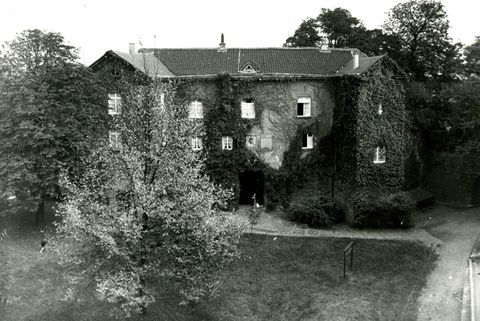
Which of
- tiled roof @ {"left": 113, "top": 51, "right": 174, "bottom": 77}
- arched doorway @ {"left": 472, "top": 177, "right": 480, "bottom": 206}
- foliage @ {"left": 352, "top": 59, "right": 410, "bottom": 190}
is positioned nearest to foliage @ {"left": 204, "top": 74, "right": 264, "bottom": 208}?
tiled roof @ {"left": 113, "top": 51, "right": 174, "bottom": 77}

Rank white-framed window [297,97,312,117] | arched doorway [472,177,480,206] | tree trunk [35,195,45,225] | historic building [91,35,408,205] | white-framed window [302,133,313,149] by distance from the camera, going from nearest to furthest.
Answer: tree trunk [35,195,45,225]
historic building [91,35,408,205]
white-framed window [297,97,312,117]
white-framed window [302,133,313,149]
arched doorway [472,177,480,206]

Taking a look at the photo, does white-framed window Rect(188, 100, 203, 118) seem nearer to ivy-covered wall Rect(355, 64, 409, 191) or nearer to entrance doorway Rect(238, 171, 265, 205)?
entrance doorway Rect(238, 171, 265, 205)

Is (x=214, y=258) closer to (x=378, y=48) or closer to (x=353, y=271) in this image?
(x=353, y=271)

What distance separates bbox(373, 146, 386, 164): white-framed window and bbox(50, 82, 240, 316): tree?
16.4 meters

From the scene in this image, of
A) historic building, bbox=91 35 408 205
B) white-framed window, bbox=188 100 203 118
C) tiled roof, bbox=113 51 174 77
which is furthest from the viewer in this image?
white-framed window, bbox=188 100 203 118

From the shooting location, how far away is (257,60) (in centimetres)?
3444

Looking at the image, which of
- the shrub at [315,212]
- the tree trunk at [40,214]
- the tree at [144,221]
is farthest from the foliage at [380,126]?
the tree trunk at [40,214]

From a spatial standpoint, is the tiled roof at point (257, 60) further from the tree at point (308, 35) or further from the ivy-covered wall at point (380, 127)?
the tree at point (308, 35)

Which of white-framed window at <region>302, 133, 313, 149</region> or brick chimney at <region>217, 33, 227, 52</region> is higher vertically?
brick chimney at <region>217, 33, 227, 52</region>

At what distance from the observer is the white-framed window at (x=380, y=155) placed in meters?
31.6

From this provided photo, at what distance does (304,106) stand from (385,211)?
9.39 m

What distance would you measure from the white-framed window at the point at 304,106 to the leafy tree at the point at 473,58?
10.8 metres

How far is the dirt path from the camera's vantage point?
2008 centimetres

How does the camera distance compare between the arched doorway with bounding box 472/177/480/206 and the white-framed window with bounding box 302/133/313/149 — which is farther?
the arched doorway with bounding box 472/177/480/206
